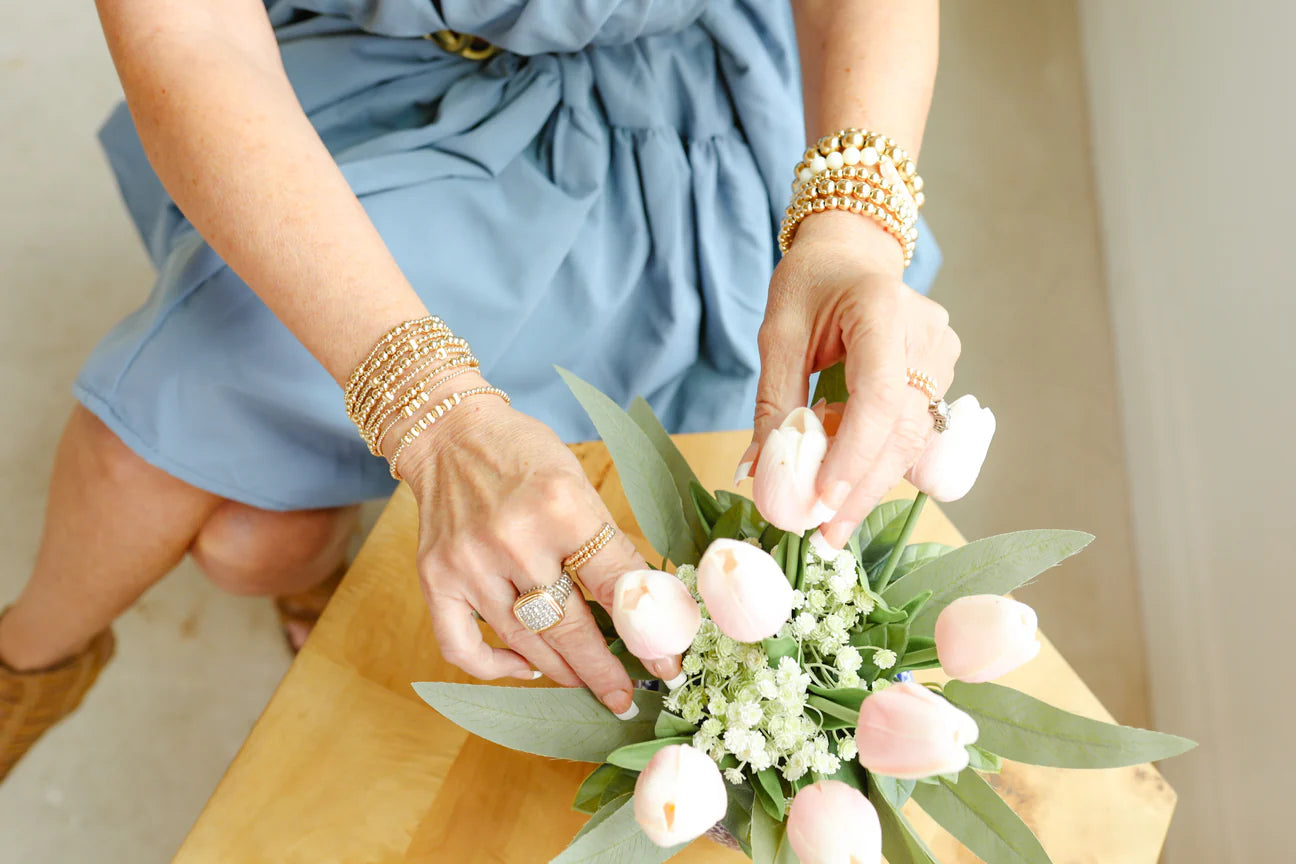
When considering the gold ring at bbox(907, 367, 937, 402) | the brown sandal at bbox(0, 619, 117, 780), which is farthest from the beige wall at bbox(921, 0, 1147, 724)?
the brown sandal at bbox(0, 619, 117, 780)

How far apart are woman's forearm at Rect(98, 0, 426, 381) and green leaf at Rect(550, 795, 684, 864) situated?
1.07 ft

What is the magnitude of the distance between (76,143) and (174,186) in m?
1.26

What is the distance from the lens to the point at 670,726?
18.6 inches

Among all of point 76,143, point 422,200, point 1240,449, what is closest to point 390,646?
point 422,200

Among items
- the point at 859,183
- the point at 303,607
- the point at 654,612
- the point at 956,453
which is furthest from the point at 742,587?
the point at 303,607

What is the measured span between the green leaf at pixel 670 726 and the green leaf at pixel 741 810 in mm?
48

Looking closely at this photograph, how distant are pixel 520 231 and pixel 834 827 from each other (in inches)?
21.8

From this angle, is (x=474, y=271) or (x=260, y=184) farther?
(x=474, y=271)

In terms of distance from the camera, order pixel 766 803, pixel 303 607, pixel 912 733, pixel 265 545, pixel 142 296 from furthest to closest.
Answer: pixel 142 296 → pixel 303 607 → pixel 265 545 → pixel 766 803 → pixel 912 733

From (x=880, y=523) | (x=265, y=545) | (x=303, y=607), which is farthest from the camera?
(x=303, y=607)

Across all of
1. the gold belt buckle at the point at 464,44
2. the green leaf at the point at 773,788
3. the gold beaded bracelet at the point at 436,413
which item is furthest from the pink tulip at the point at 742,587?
the gold belt buckle at the point at 464,44

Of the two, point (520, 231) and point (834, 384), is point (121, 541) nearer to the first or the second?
point (520, 231)

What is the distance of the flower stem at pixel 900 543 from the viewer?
488 mm

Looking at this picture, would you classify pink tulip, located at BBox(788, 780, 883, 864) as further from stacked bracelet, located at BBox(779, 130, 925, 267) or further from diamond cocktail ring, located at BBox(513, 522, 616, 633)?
stacked bracelet, located at BBox(779, 130, 925, 267)
